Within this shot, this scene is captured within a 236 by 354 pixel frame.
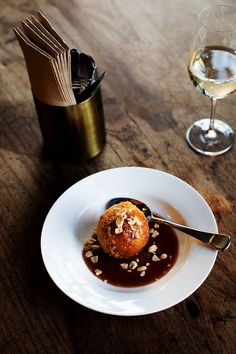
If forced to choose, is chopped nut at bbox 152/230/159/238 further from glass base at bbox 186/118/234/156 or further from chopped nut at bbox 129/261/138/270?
glass base at bbox 186/118/234/156

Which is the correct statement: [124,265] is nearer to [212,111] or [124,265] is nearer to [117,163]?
[117,163]

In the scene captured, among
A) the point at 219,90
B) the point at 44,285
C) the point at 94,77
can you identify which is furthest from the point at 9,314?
the point at 219,90

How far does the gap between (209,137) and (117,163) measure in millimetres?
234

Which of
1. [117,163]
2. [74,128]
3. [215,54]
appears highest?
[215,54]

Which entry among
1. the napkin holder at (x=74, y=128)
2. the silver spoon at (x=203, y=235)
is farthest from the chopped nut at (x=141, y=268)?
the napkin holder at (x=74, y=128)

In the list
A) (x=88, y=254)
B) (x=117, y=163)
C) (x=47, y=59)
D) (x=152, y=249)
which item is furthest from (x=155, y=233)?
→ (x=47, y=59)

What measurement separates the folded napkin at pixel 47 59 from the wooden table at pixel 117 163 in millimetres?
207

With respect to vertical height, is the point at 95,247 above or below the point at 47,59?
below

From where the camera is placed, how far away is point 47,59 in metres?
0.95

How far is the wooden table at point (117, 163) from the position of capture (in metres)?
0.86

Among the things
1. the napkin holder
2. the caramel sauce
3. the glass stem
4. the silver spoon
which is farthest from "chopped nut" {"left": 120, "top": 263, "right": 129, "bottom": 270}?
the glass stem

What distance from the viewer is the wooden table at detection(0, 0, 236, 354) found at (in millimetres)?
859

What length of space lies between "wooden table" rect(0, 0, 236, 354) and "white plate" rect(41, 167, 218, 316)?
0.18ft

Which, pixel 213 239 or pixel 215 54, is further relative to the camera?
pixel 215 54
